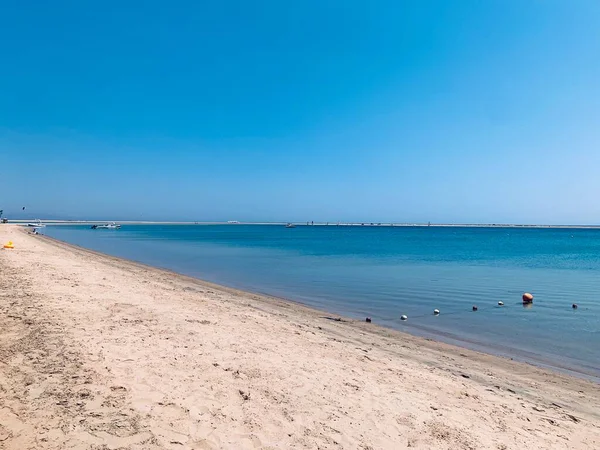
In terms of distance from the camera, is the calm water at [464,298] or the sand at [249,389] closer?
the sand at [249,389]

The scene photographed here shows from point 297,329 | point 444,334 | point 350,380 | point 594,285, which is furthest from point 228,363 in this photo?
point 594,285

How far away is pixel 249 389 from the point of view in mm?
5922

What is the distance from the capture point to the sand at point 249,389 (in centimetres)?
466

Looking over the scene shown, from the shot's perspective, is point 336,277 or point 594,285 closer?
point 594,285

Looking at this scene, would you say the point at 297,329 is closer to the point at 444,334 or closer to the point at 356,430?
the point at 444,334

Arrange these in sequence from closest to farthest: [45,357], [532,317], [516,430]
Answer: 1. [516,430]
2. [45,357]
3. [532,317]

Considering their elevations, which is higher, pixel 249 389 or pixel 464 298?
pixel 249 389

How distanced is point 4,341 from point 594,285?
26.1m

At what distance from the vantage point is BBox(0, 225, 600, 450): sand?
4664 millimetres

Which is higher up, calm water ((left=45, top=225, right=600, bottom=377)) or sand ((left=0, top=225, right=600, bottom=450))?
sand ((left=0, top=225, right=600, bottom=450))

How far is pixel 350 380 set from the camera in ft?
22.0

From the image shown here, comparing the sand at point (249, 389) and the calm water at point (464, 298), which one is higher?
the sand at point (249, 389)

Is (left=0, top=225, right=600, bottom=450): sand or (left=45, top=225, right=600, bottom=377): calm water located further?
(left=45, top=225, right=600, bottom=377): calm water

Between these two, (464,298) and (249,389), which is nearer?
(249,389)
